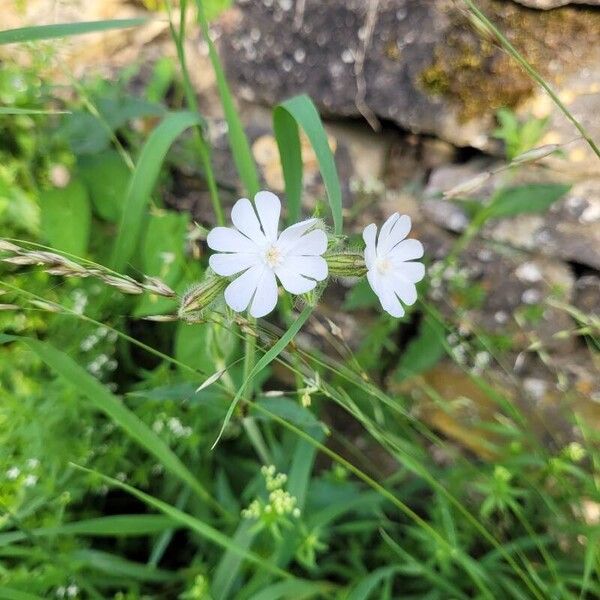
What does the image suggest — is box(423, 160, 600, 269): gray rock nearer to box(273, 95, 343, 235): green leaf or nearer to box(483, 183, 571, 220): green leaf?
box(483, 183, 571, 220): green leaf

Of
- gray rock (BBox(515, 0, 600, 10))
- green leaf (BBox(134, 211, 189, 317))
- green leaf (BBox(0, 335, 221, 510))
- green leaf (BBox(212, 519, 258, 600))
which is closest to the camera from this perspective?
green leaf (BBox(0, 335, 221, 510))

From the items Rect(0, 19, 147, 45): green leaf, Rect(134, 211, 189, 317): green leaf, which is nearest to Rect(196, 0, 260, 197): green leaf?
Rect(0, 19, 147, 45): green leaf

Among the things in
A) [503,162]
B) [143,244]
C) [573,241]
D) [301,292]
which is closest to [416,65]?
[503,162]

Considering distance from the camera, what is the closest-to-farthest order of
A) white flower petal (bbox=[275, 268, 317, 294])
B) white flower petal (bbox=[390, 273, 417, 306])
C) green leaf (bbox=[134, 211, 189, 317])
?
1. white flower petal (bbox=[275, 268, 317, 294])
2. white flower petal (bbox=[390, 273, 417, 306])
3. green leaf (bbox=[134, 211, 189, 317])

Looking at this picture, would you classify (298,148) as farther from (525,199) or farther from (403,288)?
(525,199)

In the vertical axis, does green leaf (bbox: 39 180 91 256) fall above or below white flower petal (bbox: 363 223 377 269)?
below

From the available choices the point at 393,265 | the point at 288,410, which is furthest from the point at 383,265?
the point at 288,410
